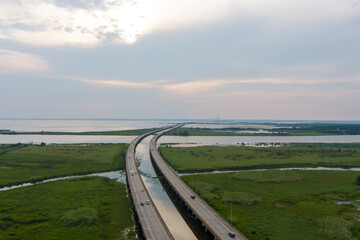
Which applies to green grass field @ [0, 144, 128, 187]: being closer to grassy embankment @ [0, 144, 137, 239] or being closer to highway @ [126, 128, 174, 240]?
grassy embankment @ [0, 144, 137, 239]

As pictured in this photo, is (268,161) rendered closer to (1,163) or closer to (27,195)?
(27,195)

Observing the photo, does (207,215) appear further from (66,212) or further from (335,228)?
(66,212)

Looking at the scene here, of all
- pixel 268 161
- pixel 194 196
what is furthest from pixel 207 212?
pixel 268 161

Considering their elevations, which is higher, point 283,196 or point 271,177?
point 271,177

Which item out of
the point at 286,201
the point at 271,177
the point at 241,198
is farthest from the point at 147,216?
the point at 271,177

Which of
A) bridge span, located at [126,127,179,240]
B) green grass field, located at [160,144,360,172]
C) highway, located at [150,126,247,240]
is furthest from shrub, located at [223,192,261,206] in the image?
green grass field, located at [160,144,360,172]

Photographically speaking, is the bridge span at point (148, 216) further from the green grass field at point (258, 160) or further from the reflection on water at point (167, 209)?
the green grass field at point (258, 160)
